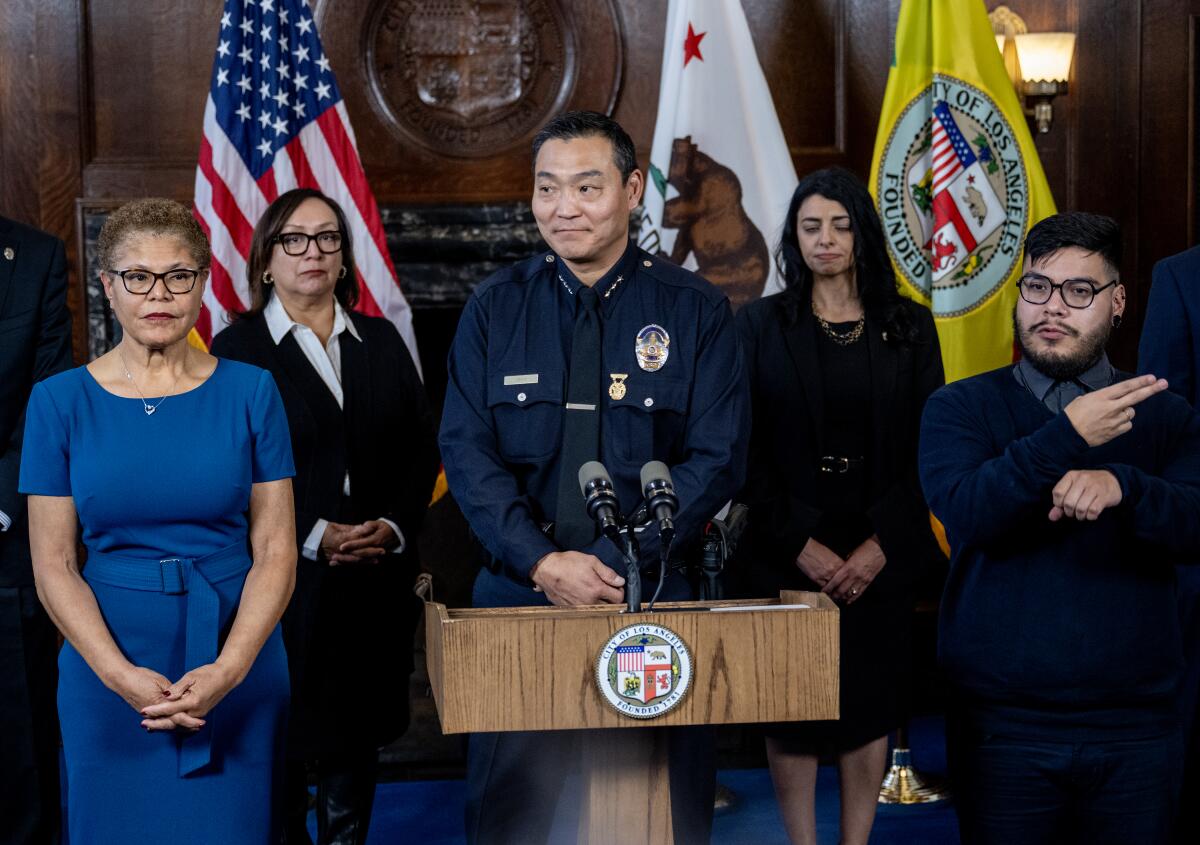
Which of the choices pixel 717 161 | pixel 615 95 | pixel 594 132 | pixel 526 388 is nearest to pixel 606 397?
pixel 526 388

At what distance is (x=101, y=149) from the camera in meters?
5.17

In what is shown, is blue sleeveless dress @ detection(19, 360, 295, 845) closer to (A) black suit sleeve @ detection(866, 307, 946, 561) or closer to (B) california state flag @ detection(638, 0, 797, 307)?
(A) black suit sleeve @ detection(866, 307, 946, 561)

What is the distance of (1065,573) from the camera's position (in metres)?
2.26

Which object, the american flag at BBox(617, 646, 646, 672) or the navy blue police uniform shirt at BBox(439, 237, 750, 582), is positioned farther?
the navy blue police uniform shirt at BBox(439, 237, 750, 582)

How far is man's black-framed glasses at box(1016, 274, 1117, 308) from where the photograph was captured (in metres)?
2.30

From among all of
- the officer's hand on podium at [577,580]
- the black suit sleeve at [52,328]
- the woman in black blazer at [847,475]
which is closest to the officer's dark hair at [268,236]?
the black suit sleeve at [52,328]

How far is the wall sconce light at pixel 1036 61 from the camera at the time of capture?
491cm

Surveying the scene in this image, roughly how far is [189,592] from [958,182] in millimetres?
2932

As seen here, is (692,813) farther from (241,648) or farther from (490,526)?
(241,648)

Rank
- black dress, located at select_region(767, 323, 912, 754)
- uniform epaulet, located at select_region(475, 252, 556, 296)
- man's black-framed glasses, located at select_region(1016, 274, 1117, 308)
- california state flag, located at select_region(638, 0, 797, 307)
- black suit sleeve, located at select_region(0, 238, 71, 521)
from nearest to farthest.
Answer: man's black-framed glasses, located at select_region(1016, 274, 1117, 308), uniform epaulet, located at select_region(475, 252, 556, 296), black suit sleeve, located at select_region(0, 238, 71, 521), black dress, located at select_region(767, 323, 912, 754), california state flag, located at select_region(638, 0, 797, 307)

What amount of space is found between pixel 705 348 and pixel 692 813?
32.9 inches

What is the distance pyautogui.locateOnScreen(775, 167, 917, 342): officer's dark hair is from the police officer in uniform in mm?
736

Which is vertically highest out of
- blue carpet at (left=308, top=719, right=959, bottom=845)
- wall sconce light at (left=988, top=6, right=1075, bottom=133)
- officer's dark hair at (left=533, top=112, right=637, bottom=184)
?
wall sconce light at (left=988, top=6, right=1075, bottom=133)

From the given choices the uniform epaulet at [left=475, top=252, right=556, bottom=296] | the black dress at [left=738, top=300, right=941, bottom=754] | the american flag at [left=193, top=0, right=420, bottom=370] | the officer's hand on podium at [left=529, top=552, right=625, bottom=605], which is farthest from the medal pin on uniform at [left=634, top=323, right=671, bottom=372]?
the american flag at [left=193, top=0, right=420, bottom=370]
